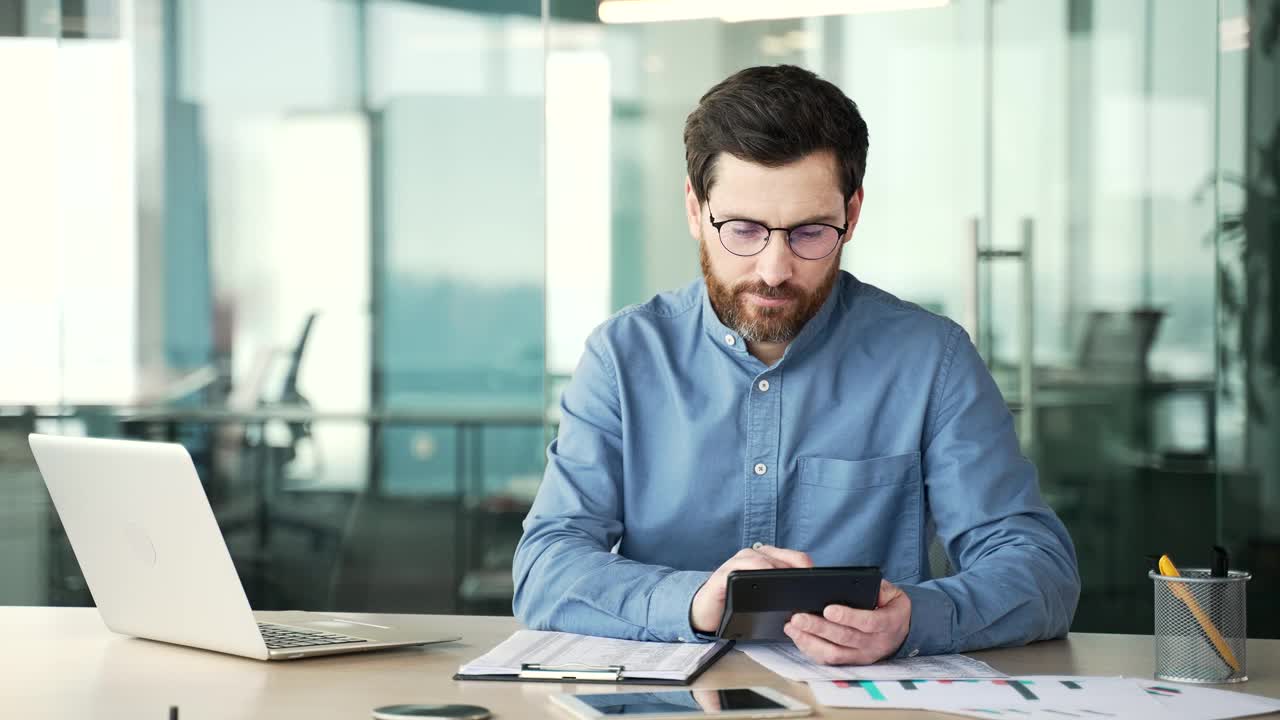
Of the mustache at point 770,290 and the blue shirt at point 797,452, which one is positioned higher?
the mustache at point 770,290

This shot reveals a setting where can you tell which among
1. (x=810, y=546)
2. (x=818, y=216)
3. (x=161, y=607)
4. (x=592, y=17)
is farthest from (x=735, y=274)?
(x=592, y=17)

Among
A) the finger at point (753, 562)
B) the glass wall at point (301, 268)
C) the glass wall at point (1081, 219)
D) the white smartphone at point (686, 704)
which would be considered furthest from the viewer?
the glass wall at point (301, 268)

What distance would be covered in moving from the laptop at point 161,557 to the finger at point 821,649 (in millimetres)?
423

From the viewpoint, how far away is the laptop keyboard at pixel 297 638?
1.64 m

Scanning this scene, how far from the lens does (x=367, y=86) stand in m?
4.14

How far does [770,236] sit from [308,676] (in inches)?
32.2

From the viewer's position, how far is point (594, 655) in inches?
63.2

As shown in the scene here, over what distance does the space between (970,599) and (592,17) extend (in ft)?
8.75

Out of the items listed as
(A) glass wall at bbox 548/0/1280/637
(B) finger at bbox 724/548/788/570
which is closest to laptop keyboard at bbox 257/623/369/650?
(B) finger at bbox 724/548/788/570

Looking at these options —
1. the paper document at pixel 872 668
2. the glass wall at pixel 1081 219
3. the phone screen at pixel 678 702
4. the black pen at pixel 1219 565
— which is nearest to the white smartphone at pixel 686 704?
the phone screen at pixel 678 702

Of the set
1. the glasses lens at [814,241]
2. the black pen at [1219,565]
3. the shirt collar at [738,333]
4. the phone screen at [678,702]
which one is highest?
the glasses lens at [814,241]

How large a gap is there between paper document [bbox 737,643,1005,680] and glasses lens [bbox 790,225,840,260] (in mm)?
555

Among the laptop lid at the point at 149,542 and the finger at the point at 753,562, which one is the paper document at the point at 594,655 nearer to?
the finger at the point at 753,562

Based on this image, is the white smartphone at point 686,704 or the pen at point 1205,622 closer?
the white smartphone at point 686,704
